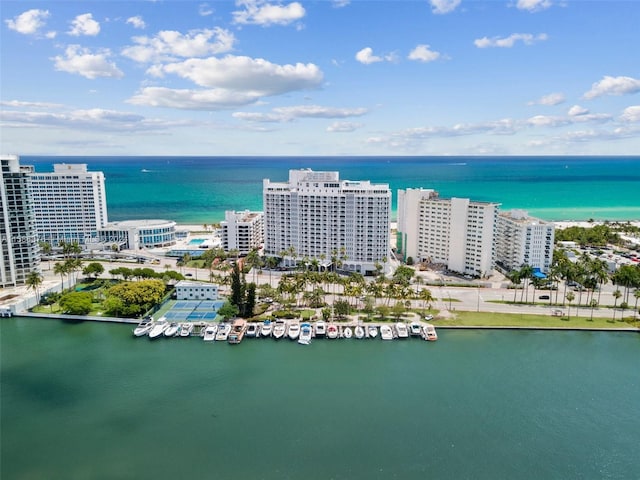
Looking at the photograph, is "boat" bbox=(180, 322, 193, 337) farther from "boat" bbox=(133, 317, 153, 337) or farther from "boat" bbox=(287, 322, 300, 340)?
"boat" bbox=(287, 322, 300, 340)

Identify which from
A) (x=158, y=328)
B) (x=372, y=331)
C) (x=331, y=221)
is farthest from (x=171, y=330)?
(x=331, y=221)

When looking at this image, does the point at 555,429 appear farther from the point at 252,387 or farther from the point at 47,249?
the point at 47,249

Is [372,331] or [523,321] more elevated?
[523,321]

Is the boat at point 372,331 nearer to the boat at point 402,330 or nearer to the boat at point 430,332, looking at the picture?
the boat at point 402,330

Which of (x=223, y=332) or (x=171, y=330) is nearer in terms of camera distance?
(x=223, y=332)

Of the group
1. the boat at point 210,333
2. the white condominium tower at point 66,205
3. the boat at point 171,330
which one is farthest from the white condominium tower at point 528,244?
the white condominium tower at point 66,205

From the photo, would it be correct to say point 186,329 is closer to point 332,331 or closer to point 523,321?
point 332,331
